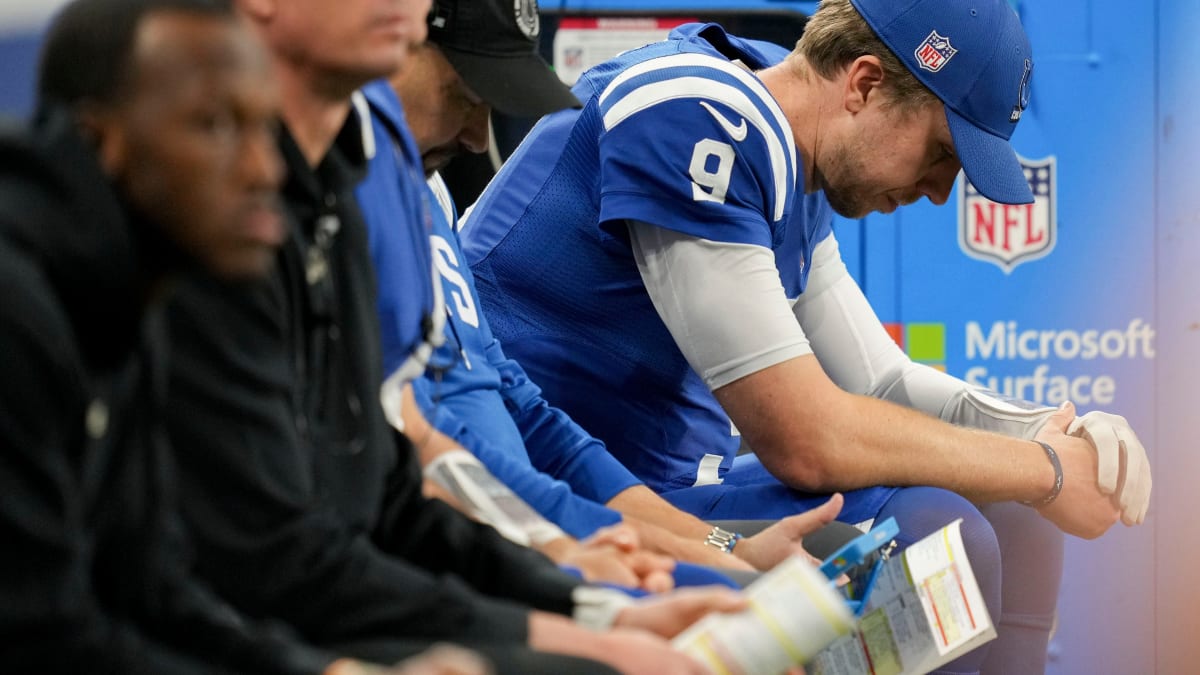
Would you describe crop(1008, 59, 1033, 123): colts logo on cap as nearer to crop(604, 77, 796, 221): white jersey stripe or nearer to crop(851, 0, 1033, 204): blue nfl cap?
crop(851, 0, 1033, 204): blue nfl cap

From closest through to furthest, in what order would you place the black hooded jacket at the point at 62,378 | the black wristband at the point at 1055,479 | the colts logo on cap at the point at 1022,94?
the black hooded jacket at the point at 62,378, the black wristband at the point at 1055,479, the colts logo on cap at the point at 1022,94

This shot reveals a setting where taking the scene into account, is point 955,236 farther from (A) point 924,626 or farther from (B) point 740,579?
(B) point 740,579

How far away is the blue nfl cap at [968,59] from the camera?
2.21 meters

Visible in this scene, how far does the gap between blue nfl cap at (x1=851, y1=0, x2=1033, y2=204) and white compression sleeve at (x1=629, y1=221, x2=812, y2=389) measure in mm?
386

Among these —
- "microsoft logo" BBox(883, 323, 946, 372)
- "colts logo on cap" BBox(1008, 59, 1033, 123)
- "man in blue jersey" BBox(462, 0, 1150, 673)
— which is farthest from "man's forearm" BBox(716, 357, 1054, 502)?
"microsoft logo" BBox(883, 323, 946, 372)

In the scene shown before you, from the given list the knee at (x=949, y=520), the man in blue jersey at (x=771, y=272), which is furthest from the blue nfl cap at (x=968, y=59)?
the knee at (x=949, y=520)

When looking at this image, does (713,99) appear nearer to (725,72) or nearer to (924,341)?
(725,72)

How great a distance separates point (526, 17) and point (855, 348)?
2.96 ft

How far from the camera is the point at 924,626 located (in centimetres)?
183

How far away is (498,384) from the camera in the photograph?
1891 mm

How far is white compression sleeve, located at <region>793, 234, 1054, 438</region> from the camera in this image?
2.48 metres

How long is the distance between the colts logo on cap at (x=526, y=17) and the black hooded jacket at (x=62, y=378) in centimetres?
92

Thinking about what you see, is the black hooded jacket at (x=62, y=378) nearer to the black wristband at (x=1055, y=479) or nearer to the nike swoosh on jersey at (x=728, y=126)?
the nike swoosh on jersey at (x=728, y=126)

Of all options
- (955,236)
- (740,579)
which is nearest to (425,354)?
(740,579)
